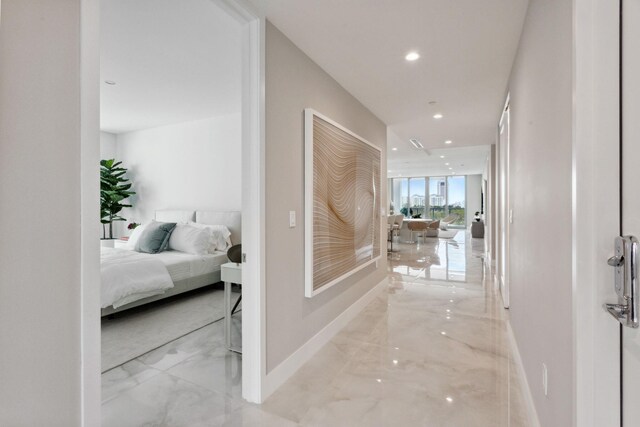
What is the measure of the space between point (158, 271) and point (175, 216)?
5.78 feet

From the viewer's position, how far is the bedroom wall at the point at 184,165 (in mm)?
4898

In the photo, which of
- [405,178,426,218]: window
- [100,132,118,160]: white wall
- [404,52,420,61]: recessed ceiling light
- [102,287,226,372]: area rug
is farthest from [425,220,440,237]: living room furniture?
[100,132,118,160]: white wall

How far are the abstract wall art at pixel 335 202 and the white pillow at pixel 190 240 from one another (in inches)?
90.2

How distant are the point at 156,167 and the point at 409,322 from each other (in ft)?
16.0

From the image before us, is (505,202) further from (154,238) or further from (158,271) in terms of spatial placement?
(154,238)

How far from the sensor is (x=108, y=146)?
232 inches

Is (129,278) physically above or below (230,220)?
below

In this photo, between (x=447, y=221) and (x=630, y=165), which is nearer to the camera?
(x=630, y=165)

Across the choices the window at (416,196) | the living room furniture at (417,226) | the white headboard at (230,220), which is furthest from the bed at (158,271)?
the window at (416,196)

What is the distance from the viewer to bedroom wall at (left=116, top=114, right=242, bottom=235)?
4.90 meters

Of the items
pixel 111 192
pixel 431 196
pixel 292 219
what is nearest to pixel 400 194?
pixel 431 196

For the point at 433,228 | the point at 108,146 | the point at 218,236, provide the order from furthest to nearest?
the point at 433,228, the point at 108,146, the point at 218,236
